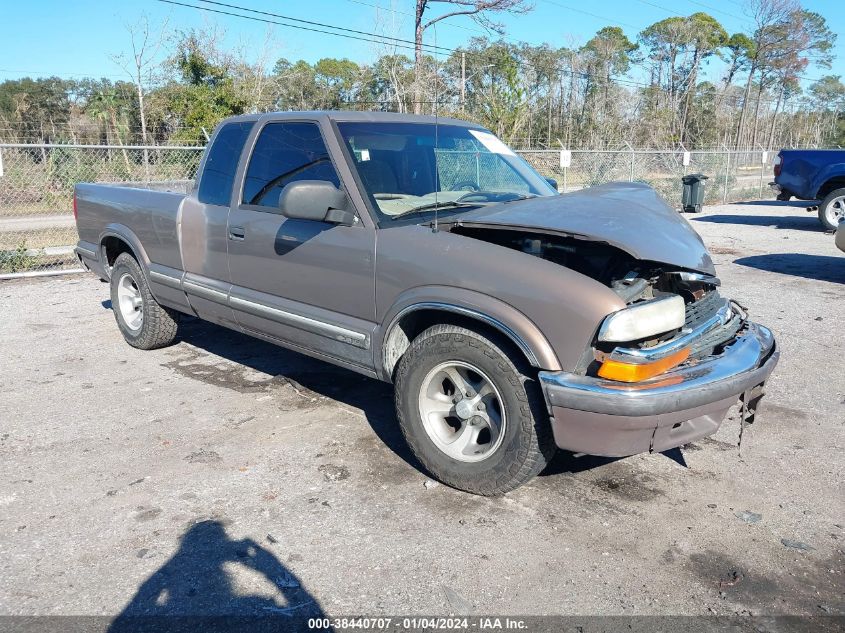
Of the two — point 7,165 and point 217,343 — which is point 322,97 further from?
point 217,343

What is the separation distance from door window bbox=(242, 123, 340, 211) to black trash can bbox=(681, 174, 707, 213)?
47.9 ft

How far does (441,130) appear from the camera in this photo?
15.2 feet

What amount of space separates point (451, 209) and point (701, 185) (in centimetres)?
1495

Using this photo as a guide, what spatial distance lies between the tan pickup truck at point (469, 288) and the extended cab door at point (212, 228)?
0.02 meters

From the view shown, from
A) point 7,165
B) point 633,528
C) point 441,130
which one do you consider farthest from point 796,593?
point 7,165

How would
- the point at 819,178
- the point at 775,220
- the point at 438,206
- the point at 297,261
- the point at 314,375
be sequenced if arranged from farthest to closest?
the point at 775,220 < the point at 819,178 < the point at 314,375 < the point at 297,261 < the point at 438,206

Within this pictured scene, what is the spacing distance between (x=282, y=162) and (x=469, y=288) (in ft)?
6.10

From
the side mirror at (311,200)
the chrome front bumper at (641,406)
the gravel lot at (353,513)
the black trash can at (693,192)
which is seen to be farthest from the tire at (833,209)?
the side mirror at (311,200)

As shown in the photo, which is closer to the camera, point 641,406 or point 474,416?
point 641,406

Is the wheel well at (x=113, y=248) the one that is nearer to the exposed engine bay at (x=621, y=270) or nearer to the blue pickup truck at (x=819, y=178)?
the exposed engine bay at (x=621, y=270)

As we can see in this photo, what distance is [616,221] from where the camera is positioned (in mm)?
3436

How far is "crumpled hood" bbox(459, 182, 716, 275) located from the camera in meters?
3.24

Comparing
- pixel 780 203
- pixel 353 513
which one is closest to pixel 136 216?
pixel 353 513

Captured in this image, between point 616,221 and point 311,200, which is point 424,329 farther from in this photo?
point 616,221
